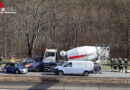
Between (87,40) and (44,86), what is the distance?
3822 cm

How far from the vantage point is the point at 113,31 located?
192 feet

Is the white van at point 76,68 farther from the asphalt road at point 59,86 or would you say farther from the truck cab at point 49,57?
the asphalt road at point 59,86

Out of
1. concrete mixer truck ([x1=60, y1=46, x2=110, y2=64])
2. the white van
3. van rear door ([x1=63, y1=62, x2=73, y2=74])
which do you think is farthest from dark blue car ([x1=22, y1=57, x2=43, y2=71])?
concrete mixer truck ([x1=60, y1=46, x2=110, y2=64])

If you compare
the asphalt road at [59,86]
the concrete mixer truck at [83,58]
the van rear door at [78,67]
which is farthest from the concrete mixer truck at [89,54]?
the asphalt road at [59,86]

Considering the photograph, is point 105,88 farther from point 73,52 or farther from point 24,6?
point 24,6

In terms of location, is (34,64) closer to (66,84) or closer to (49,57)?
(49,57)

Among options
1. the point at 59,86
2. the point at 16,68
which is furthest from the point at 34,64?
the point at 59,86

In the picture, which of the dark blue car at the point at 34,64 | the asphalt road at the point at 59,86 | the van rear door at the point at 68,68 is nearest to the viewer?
the asphalt road at the point at 59,86

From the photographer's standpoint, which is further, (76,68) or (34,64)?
(34,64)

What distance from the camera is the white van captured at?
22.0 metres

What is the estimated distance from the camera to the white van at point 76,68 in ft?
72.2

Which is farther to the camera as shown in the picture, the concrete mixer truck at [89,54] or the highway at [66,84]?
the concrete mixer truck at [89,54]

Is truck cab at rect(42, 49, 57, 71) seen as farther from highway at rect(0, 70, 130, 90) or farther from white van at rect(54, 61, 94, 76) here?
highway at rect(0, 70, 130, 90)

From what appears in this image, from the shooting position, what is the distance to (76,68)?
2227 cm
